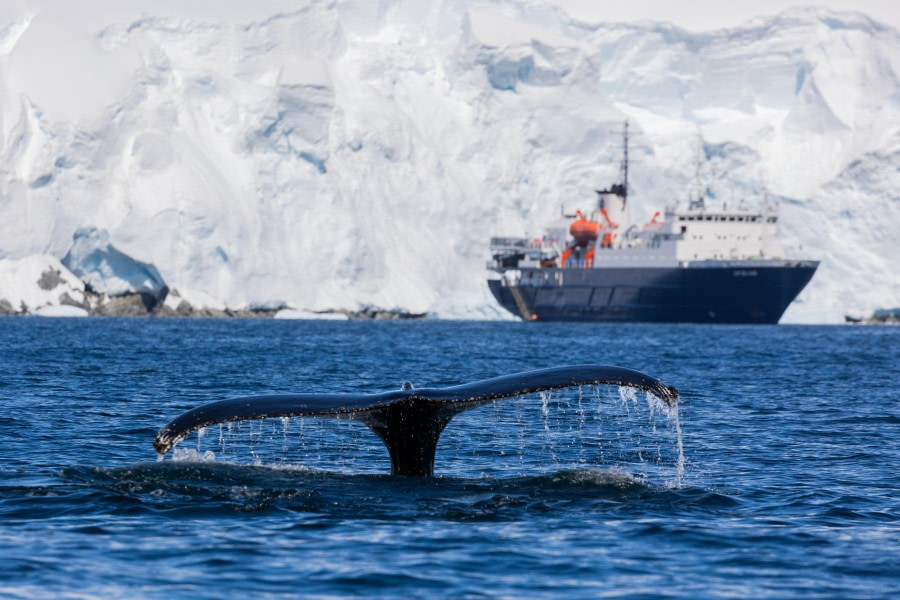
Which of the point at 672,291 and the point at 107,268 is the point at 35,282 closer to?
the point at 107,268

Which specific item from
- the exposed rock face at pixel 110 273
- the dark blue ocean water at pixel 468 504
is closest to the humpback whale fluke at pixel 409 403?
the dark blue ocean water at pixel 468 504

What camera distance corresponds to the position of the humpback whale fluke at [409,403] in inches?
370

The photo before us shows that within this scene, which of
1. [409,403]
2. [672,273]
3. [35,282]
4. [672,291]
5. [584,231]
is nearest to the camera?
[409,403]

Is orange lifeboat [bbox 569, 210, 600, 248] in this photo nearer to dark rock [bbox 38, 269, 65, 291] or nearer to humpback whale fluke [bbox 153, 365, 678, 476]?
dark rock [bbox 38, 269, 65, 291]

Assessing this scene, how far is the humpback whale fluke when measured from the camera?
9398 millimetres

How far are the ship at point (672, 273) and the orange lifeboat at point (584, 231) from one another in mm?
62

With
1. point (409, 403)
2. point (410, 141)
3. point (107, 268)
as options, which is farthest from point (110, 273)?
point (409, 403)

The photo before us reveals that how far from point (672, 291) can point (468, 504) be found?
6746 centimetres

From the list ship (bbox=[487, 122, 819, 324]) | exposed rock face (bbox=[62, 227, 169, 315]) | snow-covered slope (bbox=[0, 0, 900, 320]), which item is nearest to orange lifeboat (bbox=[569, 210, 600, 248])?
ship (bbox=[487, 122, 819, 324])

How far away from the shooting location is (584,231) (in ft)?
275

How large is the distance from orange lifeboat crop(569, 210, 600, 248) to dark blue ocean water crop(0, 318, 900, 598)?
60952mm

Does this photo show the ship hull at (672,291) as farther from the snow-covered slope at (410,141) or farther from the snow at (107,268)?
the snow at (107,268)

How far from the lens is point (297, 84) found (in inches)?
3435

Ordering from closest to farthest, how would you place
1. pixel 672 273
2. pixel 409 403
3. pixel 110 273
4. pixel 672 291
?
pixel 409 403, pixel 672 273, pixel 672 291, pixel 110 273
